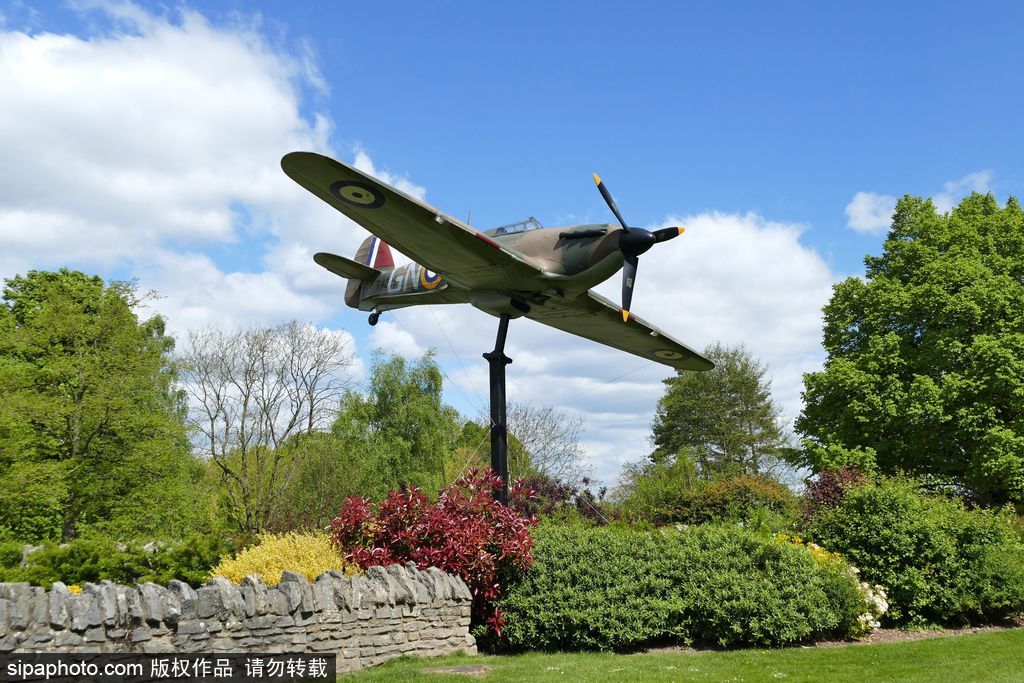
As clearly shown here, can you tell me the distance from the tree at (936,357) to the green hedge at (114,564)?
810 inches

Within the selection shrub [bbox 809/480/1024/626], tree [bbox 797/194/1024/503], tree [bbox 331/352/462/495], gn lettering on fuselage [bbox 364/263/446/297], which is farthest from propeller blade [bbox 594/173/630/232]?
tree [bbox 331/352/462/495]

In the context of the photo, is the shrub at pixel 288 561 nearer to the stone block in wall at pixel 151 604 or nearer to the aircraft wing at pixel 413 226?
the stone block in wall at pixel 151 604

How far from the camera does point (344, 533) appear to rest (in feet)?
38.2

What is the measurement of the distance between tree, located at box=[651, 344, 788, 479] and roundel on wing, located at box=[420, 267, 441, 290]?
31273 millimetres

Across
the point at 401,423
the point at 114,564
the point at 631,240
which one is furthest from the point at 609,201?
the point at 401,423

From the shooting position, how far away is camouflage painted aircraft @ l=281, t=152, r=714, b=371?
37.1 feet

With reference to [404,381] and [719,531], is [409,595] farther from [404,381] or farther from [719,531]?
[404,381]

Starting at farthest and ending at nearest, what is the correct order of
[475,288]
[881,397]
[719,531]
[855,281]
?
[855,281]
[881,397]
[475,288]
[719,531]

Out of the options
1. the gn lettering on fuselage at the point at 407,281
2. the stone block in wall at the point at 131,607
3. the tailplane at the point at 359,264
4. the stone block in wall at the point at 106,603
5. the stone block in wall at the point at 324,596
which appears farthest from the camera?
the tailplane at the point at 359,264

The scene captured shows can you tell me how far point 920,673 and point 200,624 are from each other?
8610mm

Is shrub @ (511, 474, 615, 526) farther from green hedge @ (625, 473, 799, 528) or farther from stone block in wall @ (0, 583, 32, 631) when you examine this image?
stone block in wall @ (0, 583, 32, 631)

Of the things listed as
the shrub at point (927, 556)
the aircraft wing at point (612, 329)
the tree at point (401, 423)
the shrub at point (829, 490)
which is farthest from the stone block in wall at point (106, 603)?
the tree at point (401, 423)

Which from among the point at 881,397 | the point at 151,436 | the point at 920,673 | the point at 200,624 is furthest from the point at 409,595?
the point at 881,397

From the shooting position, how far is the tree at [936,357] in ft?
78.1
